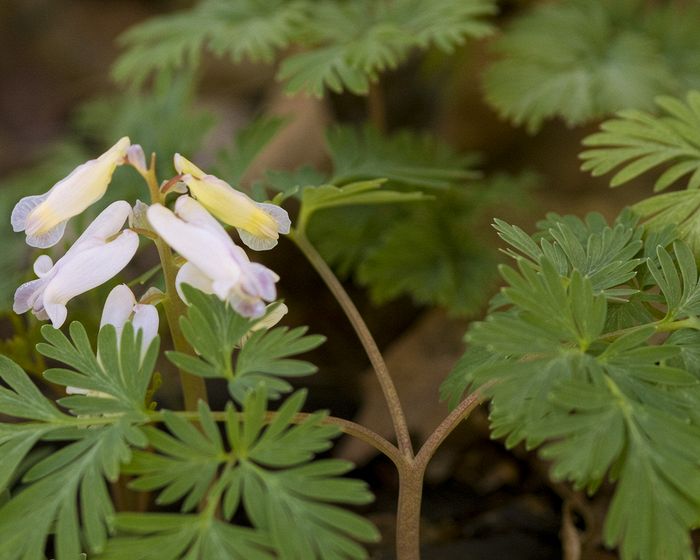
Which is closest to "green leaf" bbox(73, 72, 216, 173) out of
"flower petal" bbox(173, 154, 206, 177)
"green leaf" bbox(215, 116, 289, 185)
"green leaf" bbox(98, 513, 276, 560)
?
"green leaf" bbox(215, 116, 289, 185)

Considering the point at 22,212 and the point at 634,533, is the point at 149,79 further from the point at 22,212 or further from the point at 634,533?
the point at 634,533

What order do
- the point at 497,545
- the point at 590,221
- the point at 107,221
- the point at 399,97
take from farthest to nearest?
the point at 399,97
the point at 497,545
the point at 590,221
the point at 107,221

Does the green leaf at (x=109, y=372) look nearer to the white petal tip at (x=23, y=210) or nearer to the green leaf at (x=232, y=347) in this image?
the green leaf at (x=232, y=347)

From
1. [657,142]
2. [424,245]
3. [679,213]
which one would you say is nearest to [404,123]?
[424,245]

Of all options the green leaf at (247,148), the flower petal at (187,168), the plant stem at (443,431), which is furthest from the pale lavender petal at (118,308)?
the green leaf at (247,148)

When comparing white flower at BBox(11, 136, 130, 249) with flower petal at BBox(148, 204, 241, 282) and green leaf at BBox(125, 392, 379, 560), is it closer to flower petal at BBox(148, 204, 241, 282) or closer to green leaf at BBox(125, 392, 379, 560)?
flower petal at BBox(148, 204, 241, 282)

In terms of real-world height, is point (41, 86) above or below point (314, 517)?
below

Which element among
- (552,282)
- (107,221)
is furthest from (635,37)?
(107,221)
